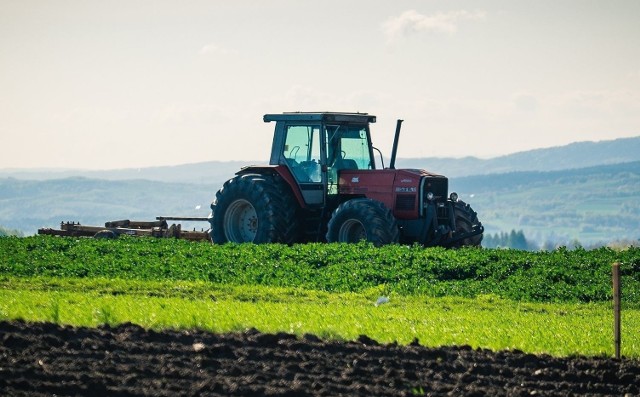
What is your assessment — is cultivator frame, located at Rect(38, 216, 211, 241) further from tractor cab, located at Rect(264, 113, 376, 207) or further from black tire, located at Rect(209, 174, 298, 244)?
tractor cab, located at Rect(264, 113, 376, 207)

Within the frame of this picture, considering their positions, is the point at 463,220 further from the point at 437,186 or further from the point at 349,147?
the point at 349,147

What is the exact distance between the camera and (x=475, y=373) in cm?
1226

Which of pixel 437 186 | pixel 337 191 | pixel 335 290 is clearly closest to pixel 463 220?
pixel 437 186

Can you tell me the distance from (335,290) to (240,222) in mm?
6634

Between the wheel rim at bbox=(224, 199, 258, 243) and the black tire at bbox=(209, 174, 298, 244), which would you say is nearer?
the black tire at bbox=(209, 174, 298, 244)

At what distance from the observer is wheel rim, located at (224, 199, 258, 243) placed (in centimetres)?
2770

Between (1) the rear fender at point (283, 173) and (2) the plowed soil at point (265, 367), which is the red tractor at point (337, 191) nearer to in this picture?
(1) the rear fender at point (283, 173)

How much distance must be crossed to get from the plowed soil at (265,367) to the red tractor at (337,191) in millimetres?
12323

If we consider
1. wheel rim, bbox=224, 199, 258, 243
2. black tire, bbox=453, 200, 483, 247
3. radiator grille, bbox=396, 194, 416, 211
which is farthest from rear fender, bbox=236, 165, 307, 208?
black tire, bbox=453, 200, 483, 247

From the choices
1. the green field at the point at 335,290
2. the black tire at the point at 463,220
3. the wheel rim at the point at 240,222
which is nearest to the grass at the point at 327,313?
the green field at the point at 335,290

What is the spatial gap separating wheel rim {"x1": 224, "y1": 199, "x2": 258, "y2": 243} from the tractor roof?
213 centimetres

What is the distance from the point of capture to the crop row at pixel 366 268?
22172mm

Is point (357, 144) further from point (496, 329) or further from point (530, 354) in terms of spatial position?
point (530, 354)

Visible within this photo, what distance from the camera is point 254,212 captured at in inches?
1089
